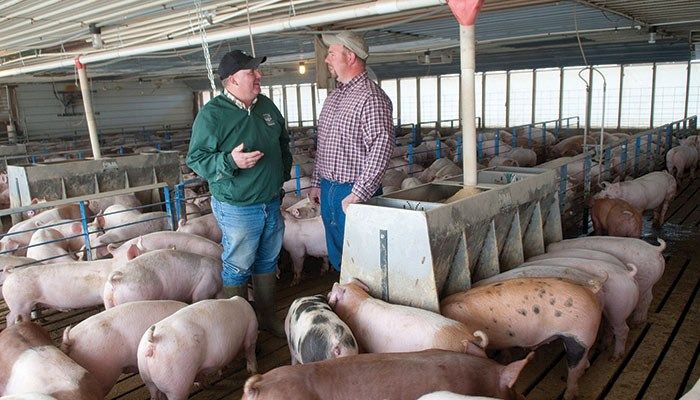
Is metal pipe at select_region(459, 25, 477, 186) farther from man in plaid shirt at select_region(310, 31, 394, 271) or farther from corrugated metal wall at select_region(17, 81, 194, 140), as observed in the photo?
corrugated metal wall at select_region(17, 81, 194, 140)

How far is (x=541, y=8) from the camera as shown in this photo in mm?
6934

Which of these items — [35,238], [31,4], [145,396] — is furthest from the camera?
[35,238]

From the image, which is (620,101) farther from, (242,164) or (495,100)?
(242,164)

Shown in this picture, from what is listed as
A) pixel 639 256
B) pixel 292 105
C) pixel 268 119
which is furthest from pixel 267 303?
pixel 292 105

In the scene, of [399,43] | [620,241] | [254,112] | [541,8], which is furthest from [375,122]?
[399,43]

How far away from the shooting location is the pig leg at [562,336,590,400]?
10.9ft

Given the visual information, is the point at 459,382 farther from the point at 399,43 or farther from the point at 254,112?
the point at 399,43

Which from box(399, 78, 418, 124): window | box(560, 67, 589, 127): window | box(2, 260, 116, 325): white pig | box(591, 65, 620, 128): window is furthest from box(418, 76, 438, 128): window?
box(2, 260, 116, 325): white pig

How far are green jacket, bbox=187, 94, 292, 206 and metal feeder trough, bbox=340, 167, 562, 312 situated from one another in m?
0.71

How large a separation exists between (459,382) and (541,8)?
5.68 metres

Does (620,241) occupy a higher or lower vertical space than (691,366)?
higher

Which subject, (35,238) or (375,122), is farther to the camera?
(35,238)

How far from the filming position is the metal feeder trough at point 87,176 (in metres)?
6.94

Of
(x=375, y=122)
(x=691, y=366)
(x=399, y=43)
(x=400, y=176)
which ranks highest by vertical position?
(x=399, y=43)
